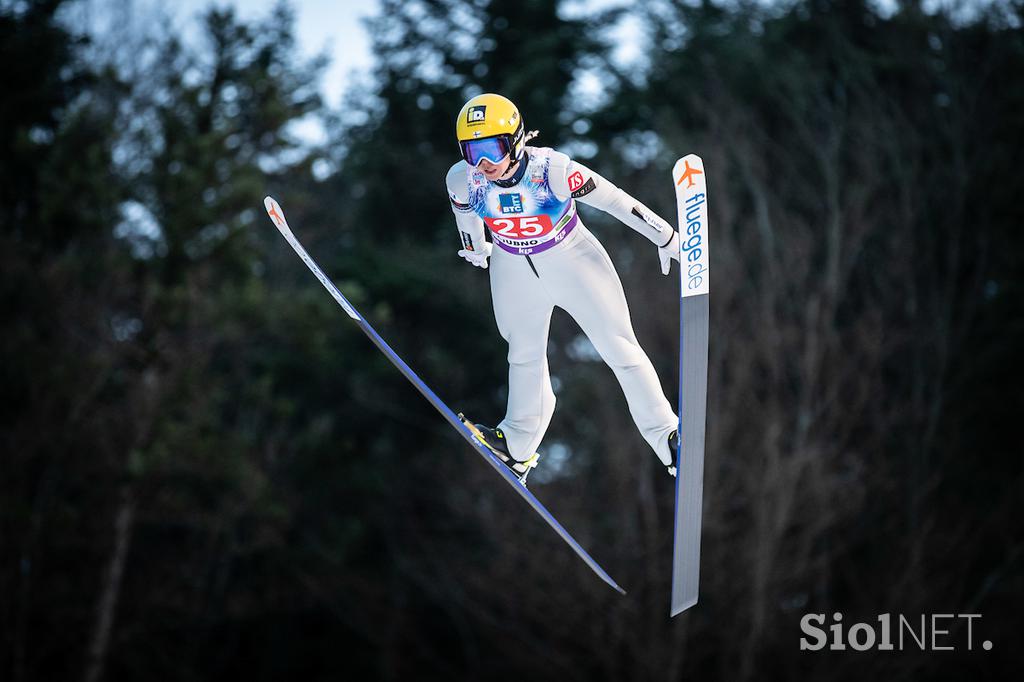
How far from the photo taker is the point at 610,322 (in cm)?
508

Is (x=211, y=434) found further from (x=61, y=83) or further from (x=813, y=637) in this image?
(x=813, y=637)

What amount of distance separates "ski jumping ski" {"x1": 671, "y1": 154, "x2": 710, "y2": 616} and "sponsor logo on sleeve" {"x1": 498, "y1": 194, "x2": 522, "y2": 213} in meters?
0.64

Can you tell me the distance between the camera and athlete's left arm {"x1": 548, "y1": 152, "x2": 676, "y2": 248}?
15.6ft

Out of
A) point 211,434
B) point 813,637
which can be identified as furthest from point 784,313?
point 211,434

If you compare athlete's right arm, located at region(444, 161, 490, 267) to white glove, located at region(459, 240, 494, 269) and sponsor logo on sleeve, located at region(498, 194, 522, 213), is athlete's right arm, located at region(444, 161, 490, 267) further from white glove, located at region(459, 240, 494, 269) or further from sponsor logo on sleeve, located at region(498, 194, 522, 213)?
sponsor logo on sleeve, located at region(498, 194, 522, 213)

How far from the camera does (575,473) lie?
18.1 metres

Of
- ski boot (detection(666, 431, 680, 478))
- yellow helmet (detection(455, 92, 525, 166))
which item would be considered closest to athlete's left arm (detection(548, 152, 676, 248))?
yellow helmet (detection(455, 92, 525, 166))

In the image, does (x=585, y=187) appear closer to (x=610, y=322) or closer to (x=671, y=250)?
(x=671, y=250)

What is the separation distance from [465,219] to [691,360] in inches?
42.9

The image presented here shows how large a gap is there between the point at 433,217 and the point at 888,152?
308 inches

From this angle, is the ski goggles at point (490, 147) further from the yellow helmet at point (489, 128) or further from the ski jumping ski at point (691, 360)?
the ski jumping ski at point (691, 360)

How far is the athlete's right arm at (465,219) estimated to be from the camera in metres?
4.91

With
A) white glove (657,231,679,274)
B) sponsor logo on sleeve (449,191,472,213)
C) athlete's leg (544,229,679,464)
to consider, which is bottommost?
athlete's leg (544,229,679,464)

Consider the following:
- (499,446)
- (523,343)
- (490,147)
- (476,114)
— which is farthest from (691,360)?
(476,114)
